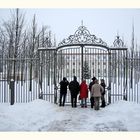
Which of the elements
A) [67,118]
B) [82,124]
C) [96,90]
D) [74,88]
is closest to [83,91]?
[74,88]

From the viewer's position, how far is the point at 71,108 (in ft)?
40.5

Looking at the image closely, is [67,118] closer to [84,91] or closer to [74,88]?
[74,88]

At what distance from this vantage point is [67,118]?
34.7ft

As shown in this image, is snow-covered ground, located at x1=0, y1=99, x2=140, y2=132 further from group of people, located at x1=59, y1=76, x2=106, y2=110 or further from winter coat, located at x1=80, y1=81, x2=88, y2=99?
winter coat, located at x1=80, y1=81, x2=88, y2=99

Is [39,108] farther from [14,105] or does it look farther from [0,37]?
[0,37]

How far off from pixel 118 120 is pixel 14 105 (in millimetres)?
4750

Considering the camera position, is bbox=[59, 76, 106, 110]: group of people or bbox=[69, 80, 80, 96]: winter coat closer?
bbox=[59, 76, 106, 110]: group of people

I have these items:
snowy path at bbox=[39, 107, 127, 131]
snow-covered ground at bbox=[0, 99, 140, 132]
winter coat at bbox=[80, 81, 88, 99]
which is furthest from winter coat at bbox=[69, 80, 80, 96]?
snowy path at bbox=[39, 107, 127, 131]

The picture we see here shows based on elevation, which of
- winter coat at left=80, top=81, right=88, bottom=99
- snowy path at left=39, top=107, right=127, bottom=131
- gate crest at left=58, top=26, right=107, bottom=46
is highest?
gate crest at left=58, top=26, right=107, bottom=46

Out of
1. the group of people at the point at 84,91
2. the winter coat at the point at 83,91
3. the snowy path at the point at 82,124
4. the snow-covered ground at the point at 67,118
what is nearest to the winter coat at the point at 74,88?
the group of people at the point at 84,91

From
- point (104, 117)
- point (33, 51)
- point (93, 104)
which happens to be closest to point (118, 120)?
point (104, 117)

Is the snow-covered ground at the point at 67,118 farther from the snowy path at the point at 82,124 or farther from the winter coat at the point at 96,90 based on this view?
the winter coat at the point at 96,90

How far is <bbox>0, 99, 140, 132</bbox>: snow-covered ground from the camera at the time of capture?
31.6 feet
